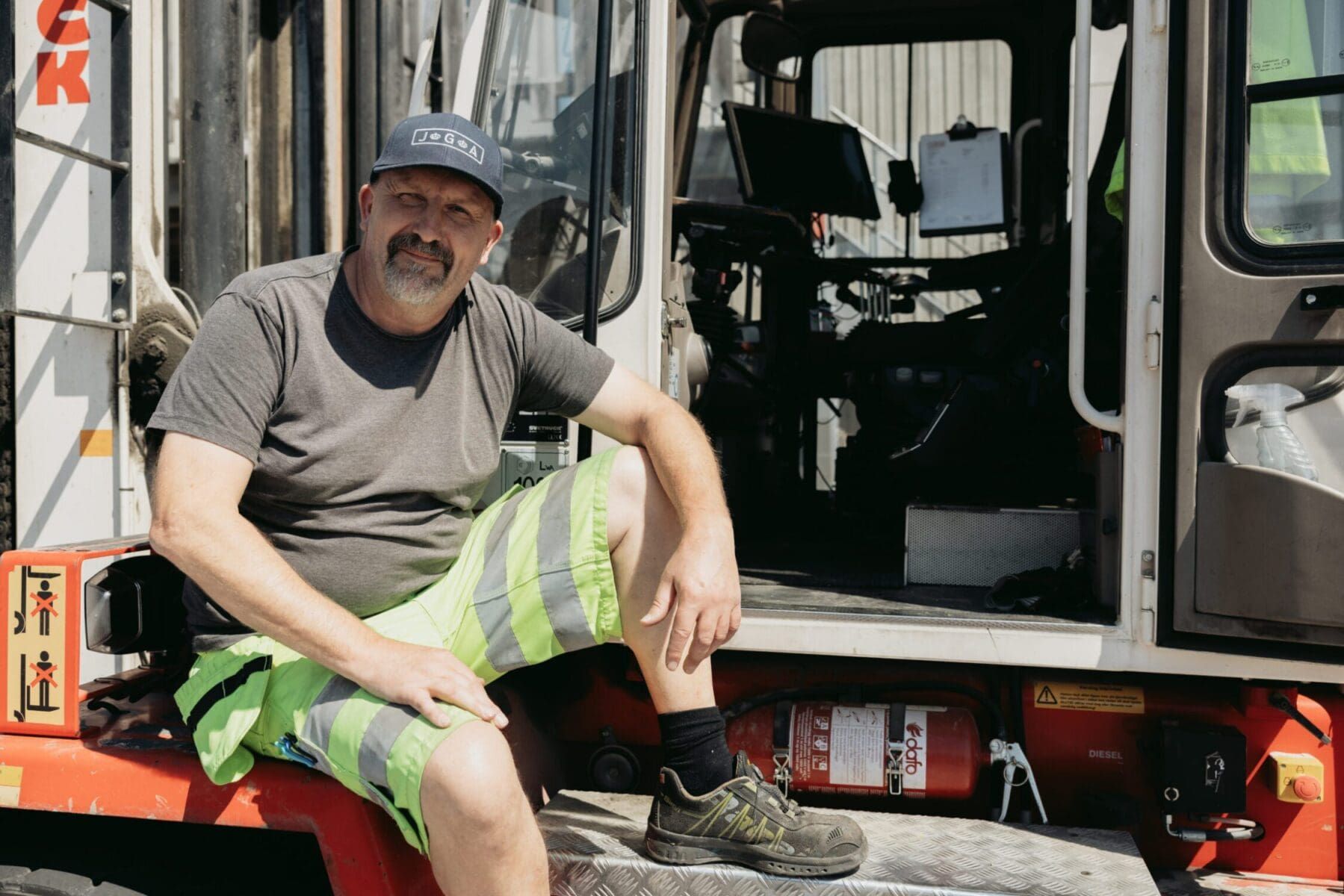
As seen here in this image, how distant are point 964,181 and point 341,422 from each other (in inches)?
93.3

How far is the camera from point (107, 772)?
188cm

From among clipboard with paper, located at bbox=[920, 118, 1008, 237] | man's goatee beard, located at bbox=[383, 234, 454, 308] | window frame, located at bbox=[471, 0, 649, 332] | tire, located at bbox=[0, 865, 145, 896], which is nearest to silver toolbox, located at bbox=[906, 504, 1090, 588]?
window frame, located at bbox=[471, 0, 649, 332]

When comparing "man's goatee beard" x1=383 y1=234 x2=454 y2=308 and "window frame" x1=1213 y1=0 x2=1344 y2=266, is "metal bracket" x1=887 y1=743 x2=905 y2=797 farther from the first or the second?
"man's goatee beard" x1=383 y1=234 x2=454 y2=308

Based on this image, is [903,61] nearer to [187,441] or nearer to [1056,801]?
[1056,801]

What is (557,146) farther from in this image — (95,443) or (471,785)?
(471,785)

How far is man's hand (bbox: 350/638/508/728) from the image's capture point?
1.63 m

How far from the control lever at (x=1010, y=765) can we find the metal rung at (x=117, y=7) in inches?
97.0

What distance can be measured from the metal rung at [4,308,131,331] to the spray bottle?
7.68 feet

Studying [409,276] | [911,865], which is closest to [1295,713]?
[911,865]

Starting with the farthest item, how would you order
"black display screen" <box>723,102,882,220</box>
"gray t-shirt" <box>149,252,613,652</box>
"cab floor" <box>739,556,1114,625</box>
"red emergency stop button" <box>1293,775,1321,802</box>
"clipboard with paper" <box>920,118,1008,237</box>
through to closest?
"clipboard with paper" <box>920,118,1008,237</box> → "black display screen" <box>723,102,882,220</box> → "cab floor" <box>739,556,1114,625</box> → "red emergency stop button" <box>1293,775,1321,802</box> → "gray t-shirt" <box>149,252,613,652</box>

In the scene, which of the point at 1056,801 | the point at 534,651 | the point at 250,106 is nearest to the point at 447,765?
the point at 534,651

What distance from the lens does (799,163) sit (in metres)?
3.56

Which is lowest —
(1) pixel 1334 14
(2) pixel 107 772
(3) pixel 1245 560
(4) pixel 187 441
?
(2) pixel 107 772

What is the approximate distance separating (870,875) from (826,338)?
2167 mm
